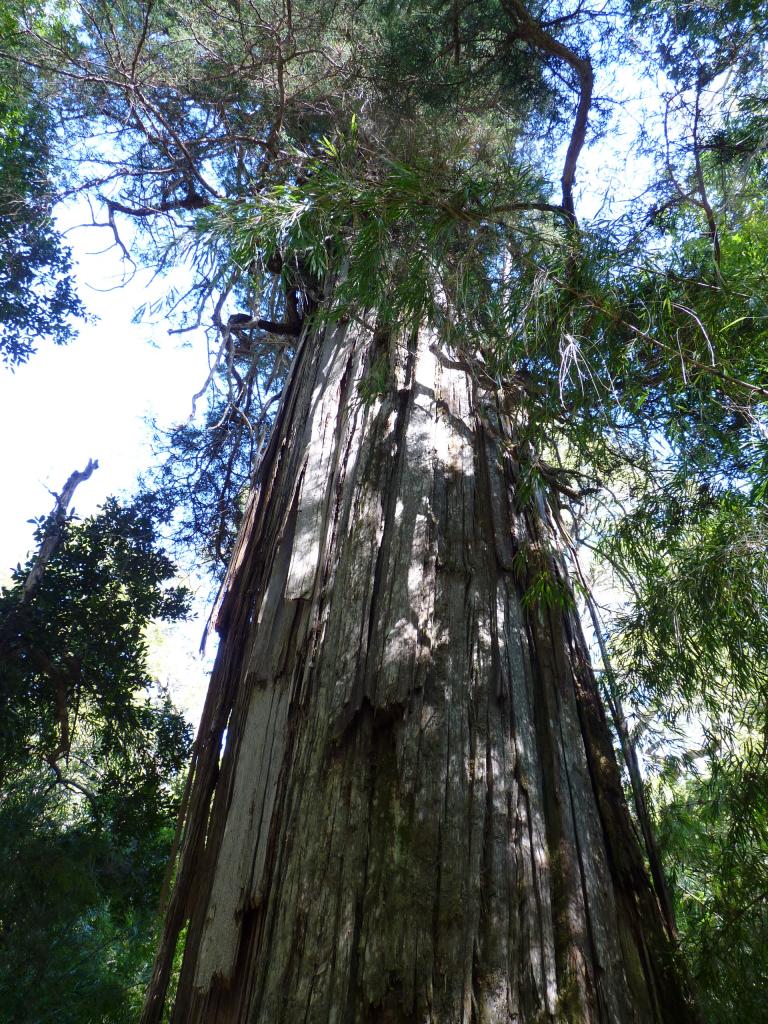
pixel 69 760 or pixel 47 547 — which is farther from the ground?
pixel 47 547

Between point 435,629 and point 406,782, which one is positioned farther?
point 435,629

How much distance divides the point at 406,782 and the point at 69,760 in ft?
11.2

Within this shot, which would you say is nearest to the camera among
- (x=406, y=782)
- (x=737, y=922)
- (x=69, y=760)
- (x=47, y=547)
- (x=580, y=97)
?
(x=406, y=782)

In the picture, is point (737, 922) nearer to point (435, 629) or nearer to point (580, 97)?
point (435, 629)

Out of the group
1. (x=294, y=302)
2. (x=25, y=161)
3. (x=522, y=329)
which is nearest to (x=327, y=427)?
(x=522, y=329)

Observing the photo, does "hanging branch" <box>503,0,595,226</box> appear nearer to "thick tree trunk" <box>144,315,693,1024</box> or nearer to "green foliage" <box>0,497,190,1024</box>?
"thick tree trunk" <box>144,315,693,1024</box>

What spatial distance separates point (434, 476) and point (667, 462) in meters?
0.82

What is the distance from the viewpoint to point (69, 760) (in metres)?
4.14

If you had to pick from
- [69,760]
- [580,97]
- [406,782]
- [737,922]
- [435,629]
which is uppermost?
[580,97]

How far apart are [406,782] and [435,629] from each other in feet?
1.31

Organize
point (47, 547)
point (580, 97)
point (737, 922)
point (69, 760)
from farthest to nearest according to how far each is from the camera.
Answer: point (47, 547) → point (69, 760) → point (580, 97) → point (737, 922)

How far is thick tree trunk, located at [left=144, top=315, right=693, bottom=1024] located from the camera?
1258 millimetres

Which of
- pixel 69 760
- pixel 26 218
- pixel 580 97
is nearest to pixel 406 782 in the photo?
pixel 580 97

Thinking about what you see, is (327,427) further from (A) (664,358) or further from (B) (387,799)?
(B) (387,799)
